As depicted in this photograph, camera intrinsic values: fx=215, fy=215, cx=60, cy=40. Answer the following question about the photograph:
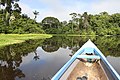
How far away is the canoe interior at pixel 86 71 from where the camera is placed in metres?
7.32

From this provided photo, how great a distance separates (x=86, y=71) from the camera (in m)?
8.10

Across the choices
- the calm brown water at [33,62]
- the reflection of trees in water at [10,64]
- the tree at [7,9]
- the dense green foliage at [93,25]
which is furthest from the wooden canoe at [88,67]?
the dense green foliage at [93,25]

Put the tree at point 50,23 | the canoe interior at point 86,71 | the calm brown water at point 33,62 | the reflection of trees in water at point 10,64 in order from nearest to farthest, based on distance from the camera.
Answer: the canoe interior at point 86,71
the reflection of trees in water at point 10,64
the calm brown water at point 33,62
the tree at point 50,23

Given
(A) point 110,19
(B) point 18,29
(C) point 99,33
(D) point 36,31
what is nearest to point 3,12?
(B) point 18,29

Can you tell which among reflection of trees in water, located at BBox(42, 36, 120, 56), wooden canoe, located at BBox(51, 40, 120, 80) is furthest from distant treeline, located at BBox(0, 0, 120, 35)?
wooden canoe, located at BBox(51, 40, 120, 80)

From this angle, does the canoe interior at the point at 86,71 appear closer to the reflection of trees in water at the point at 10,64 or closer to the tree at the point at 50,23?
the reflection of trees in water at the point at 10,64

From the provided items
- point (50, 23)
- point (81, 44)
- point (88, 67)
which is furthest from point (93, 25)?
point (88, 67)

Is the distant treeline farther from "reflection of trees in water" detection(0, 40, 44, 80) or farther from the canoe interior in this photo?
the canoe interior

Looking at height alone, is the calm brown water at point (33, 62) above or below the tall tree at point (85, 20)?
below

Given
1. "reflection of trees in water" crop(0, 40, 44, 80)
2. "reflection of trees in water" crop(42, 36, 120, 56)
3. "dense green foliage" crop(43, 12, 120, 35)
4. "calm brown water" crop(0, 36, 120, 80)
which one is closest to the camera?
"reflection of trees in water" crop(0, 40, 44, 80)

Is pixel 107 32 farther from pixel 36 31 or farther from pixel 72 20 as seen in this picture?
pixel 36 31

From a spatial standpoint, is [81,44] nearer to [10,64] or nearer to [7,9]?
[10,64]

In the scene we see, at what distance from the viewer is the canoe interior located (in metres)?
7.32

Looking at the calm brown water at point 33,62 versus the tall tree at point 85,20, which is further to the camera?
the tall tree at point 85,20
